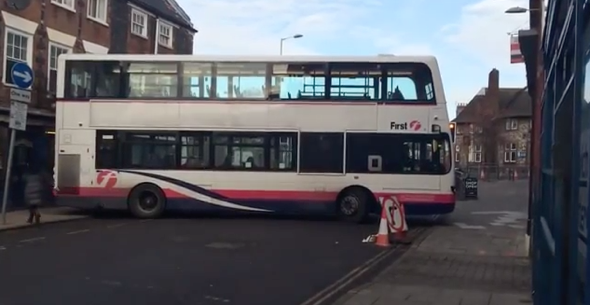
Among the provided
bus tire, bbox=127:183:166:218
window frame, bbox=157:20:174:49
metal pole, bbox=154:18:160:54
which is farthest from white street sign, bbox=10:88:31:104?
window frame, bbox=157:20:174:49

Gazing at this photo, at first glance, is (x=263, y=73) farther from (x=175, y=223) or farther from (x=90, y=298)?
(x=90, y=298)

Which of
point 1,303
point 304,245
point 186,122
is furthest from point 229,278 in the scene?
point 186,122

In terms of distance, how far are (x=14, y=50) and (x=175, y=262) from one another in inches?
524

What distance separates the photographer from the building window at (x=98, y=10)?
27.9m

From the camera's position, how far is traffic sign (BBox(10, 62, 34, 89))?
58.7 feet

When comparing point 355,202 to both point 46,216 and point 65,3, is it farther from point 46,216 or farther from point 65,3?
point 65,3

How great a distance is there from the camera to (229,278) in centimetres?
1130

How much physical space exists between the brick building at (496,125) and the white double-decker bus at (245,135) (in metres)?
68.2

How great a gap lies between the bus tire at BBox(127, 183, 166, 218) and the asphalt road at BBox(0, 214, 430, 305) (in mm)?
1442

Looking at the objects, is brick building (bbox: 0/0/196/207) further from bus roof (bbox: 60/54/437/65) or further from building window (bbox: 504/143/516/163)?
building window (bbox: 504/143/516/163)

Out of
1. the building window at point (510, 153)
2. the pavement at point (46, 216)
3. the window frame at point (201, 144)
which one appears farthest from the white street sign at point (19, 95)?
the building window at point (510, 153)

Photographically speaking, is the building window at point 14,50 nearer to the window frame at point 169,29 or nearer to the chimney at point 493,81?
the window frame at point 169,29

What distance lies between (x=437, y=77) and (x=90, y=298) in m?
13.4

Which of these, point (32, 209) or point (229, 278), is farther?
point (32, 209)
